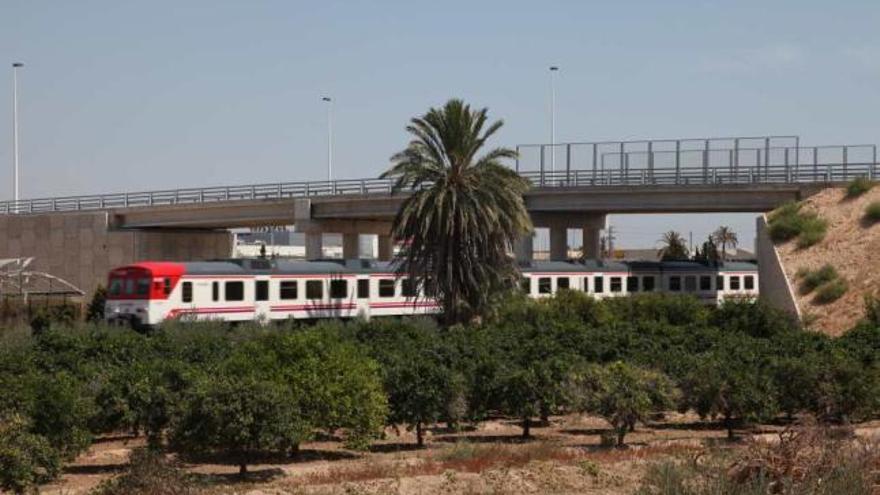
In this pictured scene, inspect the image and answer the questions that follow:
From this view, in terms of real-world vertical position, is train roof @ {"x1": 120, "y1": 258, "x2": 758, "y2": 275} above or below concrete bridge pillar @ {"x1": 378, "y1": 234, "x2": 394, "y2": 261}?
below

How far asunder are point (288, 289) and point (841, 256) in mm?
23171

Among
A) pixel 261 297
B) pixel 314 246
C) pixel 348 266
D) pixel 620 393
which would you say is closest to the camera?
pixel 620 393

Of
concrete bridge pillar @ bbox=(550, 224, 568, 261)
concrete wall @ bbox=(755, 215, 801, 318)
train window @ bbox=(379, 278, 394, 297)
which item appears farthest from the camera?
concrete bridge pillar @ bbox=(550, 224, 568, 261)

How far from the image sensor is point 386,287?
52.6 meters

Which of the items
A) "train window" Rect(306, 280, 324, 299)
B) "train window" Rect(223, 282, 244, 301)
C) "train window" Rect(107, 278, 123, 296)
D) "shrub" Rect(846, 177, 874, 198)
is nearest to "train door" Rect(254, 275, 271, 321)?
"train window" Rect(223, 282, 244, 301)

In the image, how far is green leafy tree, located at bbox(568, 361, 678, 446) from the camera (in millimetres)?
23766

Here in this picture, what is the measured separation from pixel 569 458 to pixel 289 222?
2104 inches

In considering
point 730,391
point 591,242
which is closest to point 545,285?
point 591,242

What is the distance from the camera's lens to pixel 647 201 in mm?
59812

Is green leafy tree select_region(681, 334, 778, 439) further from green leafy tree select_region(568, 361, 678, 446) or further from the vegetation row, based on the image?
green leafy tree select_region(568, 361, 678, 446)

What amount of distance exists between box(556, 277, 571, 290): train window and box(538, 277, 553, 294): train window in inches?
14.5

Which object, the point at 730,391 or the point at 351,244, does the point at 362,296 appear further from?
the point at 730,391

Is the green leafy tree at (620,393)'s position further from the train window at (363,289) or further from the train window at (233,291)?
the train window at (363,289)

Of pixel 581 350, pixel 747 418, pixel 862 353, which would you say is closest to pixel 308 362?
pixel 747 418
